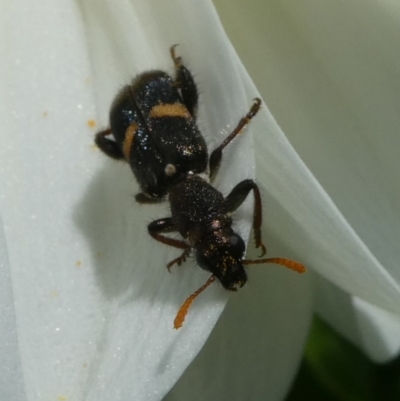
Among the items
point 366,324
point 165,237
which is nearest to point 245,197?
point 165,237

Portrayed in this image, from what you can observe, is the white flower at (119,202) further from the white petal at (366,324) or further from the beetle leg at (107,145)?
the white petal at (366,324)

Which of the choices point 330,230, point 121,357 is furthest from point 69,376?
point 330,230

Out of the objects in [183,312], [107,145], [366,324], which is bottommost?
[366,324]

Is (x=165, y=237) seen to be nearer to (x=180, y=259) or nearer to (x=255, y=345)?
(x=180, y=259)

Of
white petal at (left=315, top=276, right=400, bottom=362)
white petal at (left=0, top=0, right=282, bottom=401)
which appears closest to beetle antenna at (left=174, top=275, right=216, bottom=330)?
white petal at (left=0, top=0, right=282, bottom=401)

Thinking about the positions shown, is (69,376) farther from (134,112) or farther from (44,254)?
(134,112)

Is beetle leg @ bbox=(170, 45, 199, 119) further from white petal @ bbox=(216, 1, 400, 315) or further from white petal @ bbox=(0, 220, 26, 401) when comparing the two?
white petal @ bbox=(0, 220, 26, 401)

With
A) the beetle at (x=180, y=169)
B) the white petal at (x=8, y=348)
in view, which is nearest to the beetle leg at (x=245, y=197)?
the beetle at (x=180, y=169)
